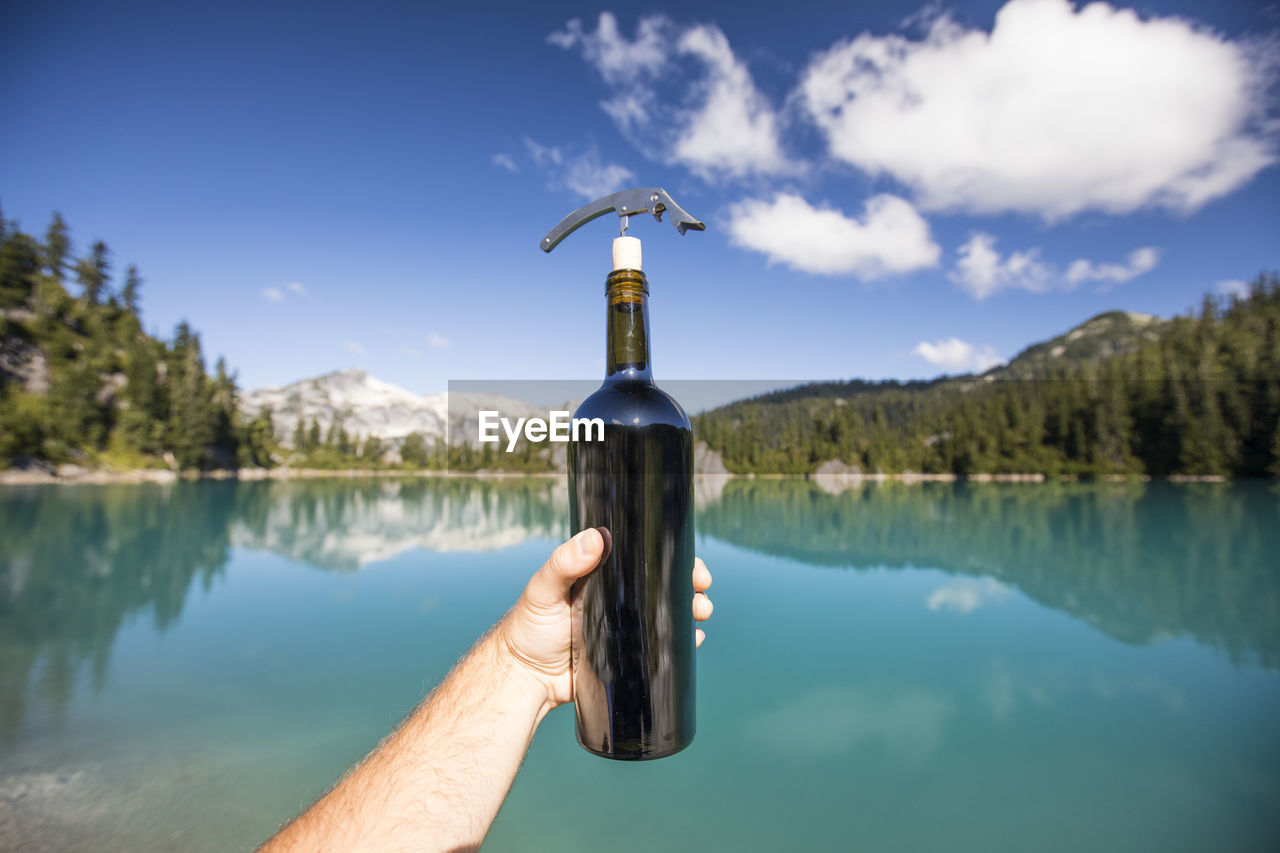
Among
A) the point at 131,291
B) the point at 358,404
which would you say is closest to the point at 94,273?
the point at 131,291

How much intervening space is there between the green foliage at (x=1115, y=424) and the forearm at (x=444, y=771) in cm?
5888

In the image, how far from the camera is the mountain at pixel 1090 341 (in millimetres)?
141500

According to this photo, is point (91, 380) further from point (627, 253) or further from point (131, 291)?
point (627, 253)

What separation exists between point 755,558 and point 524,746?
51.4ft

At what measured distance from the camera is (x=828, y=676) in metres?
7.57

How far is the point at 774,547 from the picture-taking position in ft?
59.3

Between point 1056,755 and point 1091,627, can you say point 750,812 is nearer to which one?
point 1056,755

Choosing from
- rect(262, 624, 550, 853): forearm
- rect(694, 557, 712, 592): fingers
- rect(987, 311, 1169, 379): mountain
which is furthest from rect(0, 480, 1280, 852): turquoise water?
rect(987, 311, 1169, 379): mountain

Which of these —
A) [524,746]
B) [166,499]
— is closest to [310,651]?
[524,746]

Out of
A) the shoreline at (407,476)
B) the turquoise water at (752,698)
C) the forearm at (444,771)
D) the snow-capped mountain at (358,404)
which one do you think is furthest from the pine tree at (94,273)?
the snow-capped mountain at (358,404)

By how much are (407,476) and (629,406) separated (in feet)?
236

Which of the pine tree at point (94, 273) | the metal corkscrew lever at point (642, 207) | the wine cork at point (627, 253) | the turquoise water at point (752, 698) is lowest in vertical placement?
the turquoise water at point (752, 698)

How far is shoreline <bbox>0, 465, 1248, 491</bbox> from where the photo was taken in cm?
4159

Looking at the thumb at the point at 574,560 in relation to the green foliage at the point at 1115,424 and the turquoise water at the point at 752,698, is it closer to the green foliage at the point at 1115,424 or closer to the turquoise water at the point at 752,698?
the turquoise water at the point at 752,698
